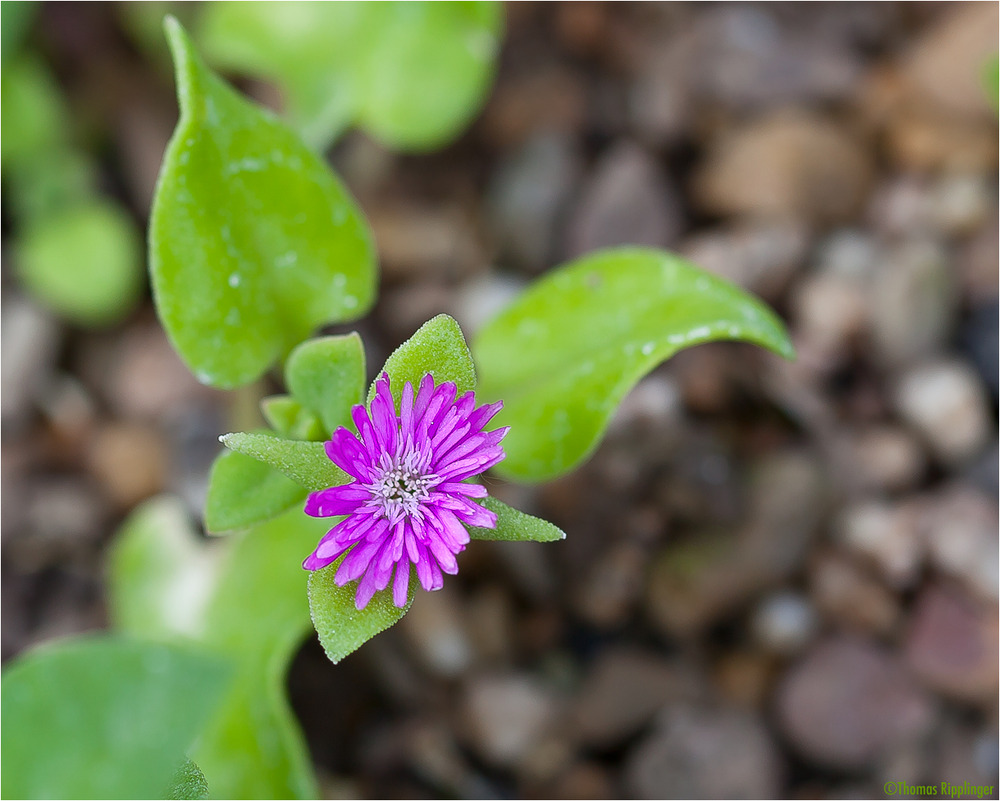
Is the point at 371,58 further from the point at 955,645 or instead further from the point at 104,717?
the point at 955,645

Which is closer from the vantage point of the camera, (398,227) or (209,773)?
(209,773)

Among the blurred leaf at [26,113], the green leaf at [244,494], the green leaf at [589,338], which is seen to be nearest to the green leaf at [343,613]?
the green leaf at [244,494]

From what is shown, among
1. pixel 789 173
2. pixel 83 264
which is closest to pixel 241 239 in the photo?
pixel 83 264

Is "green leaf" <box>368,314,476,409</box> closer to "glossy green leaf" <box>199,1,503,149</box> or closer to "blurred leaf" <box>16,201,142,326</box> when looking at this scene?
"glossy green leaf" <box>199,1,503,149</box>

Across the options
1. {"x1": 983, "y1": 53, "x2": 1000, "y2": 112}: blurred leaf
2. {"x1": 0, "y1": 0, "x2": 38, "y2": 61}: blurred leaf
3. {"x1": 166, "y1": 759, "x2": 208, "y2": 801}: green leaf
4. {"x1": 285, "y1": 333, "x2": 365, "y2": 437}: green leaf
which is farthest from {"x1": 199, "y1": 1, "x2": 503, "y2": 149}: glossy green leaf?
{"x1": 166, "y1": 759, "x2": 208, "y2": 801}: green leaf

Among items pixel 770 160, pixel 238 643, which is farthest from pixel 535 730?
pixel 770 160

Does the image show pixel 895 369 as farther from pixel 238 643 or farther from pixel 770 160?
pixel 238 643
